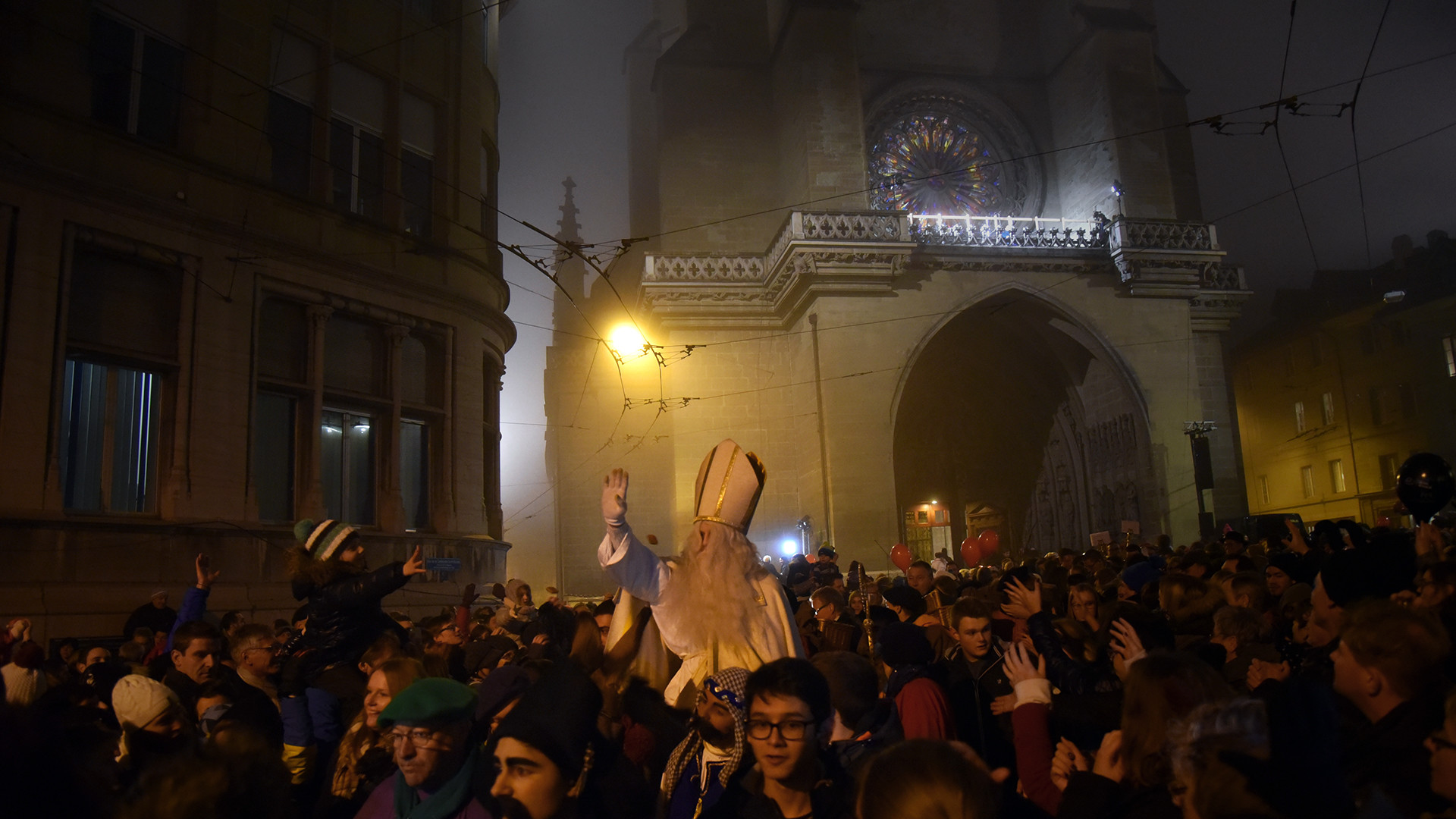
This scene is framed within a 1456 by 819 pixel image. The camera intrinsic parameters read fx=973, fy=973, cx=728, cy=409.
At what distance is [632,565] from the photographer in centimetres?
375

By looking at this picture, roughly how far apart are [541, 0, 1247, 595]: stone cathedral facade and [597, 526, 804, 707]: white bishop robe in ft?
53.6

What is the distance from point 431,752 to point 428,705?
15 cm

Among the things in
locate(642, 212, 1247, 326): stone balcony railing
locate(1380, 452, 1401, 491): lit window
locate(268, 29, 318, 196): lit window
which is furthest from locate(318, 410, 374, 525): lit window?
locate(1380, 452, 1401, 491): lit window

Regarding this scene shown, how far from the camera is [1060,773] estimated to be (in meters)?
2.99

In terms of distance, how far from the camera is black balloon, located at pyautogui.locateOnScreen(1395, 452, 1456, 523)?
8898 mm

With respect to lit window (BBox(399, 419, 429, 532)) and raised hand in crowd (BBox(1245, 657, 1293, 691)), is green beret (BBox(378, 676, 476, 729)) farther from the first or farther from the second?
lit window (BBox(399, 419, 429, 532))

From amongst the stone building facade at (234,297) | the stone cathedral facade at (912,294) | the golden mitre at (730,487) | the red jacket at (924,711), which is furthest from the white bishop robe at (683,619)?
the stone cathedral facade at (912,294)

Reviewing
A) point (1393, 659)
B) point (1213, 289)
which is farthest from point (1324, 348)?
point (1393, 659)

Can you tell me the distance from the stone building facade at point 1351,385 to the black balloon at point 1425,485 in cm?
2408

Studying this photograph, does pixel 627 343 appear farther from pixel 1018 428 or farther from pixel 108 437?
pixel 108 437

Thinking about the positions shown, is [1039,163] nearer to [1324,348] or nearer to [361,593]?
[1324,348]

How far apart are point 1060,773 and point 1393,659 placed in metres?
1.05

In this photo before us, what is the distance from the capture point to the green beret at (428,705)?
9.35ft

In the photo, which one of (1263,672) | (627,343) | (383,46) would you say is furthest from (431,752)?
(627,343)
